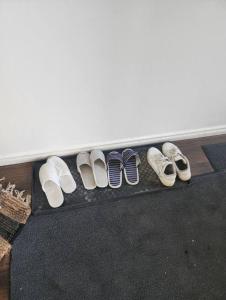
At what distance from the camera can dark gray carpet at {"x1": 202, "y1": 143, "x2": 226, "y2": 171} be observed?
5.72 ft

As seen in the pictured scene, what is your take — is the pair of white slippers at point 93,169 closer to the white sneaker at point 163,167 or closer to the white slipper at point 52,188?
the white slipper at point 52,188

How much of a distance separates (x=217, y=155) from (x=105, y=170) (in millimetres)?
822

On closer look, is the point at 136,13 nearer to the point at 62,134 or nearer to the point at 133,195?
the point at 62,134

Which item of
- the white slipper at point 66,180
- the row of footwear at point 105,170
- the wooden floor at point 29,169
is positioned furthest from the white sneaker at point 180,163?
the white slipper at point 66,180

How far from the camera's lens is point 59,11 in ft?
3.32

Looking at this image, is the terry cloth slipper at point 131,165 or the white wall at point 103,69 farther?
the terry cloth slipper at point 131,165

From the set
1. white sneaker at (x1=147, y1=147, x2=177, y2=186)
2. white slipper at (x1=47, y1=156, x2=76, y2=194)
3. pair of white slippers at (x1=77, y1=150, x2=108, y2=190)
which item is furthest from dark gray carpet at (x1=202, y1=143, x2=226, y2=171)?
white slipper at (x1=47, y1=156, x2=76, y2=194)

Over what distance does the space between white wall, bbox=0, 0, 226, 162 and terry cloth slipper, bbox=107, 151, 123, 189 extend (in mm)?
130

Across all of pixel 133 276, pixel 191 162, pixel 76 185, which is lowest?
pixel 133 276

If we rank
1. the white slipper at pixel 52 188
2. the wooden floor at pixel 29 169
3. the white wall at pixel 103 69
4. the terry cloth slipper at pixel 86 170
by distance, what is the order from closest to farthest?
the white wall at pixel 103 69, the wooden floor at pixel 29 169, the white slipper at pixel 52 188, the terry cloth slipper at pixel 86 170

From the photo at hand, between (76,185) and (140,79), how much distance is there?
70cm

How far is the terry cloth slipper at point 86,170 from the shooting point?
1505 mm

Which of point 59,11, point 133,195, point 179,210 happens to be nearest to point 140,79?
point 59,11

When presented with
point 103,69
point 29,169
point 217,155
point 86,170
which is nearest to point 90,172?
point 86,170
